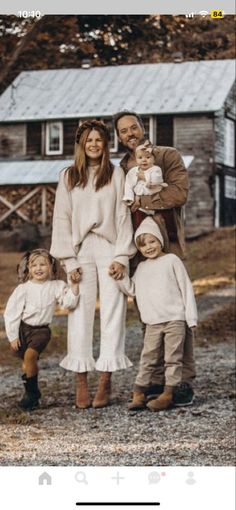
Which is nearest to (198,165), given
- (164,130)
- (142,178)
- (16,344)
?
(164,130)

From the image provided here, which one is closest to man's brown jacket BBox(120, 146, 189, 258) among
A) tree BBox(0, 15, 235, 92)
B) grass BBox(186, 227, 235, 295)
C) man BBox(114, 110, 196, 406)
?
man BBox(114, 110, 196, 406)

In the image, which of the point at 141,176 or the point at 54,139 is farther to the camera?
the point at 54,139

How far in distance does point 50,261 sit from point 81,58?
1.00 m

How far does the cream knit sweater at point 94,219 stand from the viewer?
3.06 metres

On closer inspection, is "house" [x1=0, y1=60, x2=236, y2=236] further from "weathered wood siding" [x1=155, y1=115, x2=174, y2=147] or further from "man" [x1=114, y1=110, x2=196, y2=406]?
"man" [x1=114, y1=110, x2=196, y2=406]

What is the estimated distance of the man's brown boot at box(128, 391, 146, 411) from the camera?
3445 millimetres

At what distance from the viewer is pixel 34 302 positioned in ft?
10.3

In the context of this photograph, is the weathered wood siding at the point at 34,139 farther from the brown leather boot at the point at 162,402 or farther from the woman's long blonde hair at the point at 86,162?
the brown leather boot at the point at 162,402

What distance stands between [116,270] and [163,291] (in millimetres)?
212

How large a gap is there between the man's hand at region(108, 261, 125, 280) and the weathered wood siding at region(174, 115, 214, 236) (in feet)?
2.33

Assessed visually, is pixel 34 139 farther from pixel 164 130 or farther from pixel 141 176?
pixel 141 176

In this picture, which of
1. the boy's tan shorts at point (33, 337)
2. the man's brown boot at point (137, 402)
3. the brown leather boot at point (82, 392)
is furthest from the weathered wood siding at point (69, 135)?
the man's brown boot at point (137, 402)
